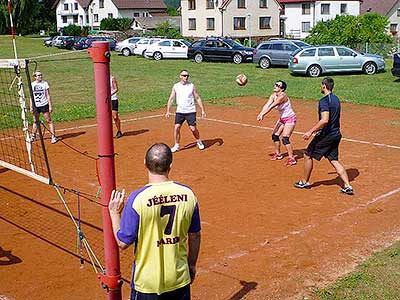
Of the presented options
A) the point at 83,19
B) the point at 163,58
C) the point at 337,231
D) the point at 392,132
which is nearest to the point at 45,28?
the point at 83,19

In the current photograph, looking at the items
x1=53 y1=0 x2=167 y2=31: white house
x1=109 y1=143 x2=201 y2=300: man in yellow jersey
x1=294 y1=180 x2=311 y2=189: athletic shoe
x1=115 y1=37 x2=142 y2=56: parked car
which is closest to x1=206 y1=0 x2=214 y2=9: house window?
x1=115 y1=37 x2=142 y2=56: parked car

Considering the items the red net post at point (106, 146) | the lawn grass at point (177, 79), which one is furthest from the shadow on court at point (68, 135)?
the red net post at point (106, 146)

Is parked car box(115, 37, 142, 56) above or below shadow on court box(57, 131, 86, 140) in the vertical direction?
above

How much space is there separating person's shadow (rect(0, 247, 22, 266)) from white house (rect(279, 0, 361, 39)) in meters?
63.6

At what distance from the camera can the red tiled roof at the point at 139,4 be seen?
83.4m

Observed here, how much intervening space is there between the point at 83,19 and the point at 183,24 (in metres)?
28.9

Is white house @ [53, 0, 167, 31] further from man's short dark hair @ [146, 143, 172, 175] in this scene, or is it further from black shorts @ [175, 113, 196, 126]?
man's short dark hair @ [146, 143, 172, 175]

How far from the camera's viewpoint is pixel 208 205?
10414 mm

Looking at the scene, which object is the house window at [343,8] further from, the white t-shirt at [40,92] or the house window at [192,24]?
the white t-shirt at [40,92]

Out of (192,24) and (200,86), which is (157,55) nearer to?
(200,86)

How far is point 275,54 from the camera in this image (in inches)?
1366

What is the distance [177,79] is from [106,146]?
25.5m

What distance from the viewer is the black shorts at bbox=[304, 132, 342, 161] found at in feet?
34.9

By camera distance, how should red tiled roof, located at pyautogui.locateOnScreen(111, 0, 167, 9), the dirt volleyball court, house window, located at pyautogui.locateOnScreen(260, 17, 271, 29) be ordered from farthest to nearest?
red tiled roof, located at pyautogui.locateOnScreen(111, 0, 167, 9) < house window, located at pyautogui.locateOnScreen(260, 17, 271, 29) < the dirt volleyball court
